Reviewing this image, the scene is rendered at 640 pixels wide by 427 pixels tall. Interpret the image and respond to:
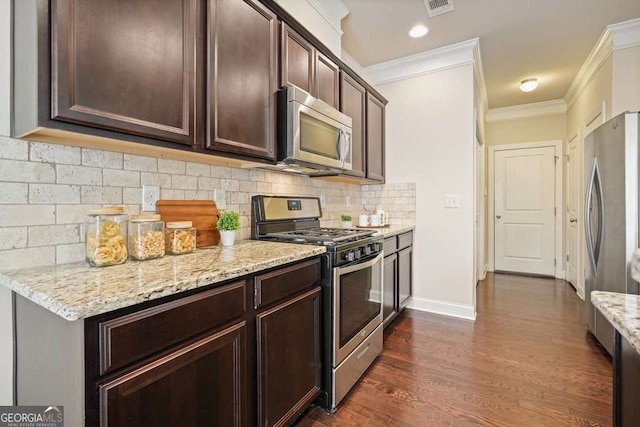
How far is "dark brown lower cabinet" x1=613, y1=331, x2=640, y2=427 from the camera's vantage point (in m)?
0.78

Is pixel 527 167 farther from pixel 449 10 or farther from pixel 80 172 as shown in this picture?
pixel 80 172

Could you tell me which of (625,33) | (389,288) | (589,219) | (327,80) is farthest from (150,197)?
(625,33)

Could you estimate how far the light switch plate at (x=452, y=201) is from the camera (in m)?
3.08

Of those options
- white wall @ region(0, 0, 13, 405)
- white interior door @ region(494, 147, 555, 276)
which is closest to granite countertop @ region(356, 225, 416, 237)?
white wall @ region(0, 0, 13, 405)

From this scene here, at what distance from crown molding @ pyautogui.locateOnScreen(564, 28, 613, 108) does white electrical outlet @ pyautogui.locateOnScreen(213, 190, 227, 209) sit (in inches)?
144

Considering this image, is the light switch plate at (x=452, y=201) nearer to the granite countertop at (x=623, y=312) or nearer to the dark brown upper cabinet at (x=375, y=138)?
the dark brown upper cabinet at (x=375, y=138)

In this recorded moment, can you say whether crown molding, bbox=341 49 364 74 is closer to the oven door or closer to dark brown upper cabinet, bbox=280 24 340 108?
dark brown upper cabinet, bbox=280 24 340 108

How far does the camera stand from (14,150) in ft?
3.46

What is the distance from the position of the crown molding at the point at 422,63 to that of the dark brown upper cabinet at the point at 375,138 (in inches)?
16.2

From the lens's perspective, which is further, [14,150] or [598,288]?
[598,288]

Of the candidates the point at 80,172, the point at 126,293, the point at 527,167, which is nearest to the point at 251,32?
the point at 80,172

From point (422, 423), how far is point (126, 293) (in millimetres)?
1543

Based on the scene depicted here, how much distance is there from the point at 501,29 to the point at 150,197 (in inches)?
126

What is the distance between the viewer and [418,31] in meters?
2.78
